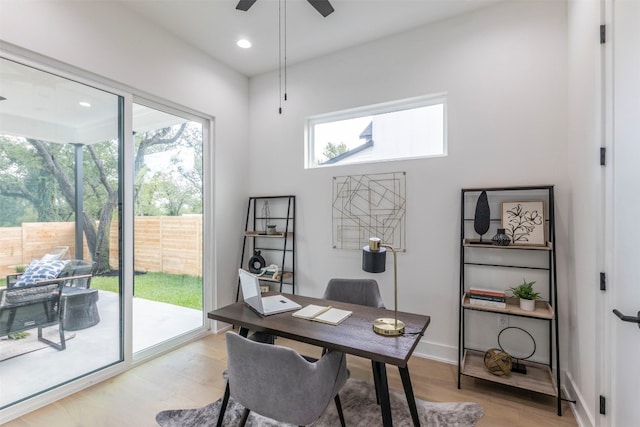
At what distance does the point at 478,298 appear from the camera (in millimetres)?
2395

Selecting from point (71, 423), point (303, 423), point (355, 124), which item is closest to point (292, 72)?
point (355, 124)

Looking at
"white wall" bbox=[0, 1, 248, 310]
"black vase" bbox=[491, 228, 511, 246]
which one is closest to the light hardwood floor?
"white wall" bbox=[0, 1, 248, 310]

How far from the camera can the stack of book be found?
232 cm

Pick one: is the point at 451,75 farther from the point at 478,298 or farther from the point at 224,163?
the point at 224,163

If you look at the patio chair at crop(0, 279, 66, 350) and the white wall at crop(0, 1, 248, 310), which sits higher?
the white wall at crop(0, 1, 248, 310)

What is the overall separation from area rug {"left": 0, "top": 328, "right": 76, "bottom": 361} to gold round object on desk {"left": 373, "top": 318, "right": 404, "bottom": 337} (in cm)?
236

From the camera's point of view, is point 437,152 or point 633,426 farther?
point 437,152

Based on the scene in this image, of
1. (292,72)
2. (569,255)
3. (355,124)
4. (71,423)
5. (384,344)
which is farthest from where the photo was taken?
(292,72)

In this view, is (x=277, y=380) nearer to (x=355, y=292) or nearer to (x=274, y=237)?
(x=355, y=292)

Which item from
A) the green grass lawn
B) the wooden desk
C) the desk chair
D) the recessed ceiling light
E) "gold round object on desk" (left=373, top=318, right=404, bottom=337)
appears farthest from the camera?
the recessed ceiling light

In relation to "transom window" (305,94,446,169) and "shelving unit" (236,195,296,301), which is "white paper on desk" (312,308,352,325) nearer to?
"shelving unit" (236,195,296,301)

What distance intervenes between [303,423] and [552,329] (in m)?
2.15

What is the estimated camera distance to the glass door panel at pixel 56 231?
6.63 ft

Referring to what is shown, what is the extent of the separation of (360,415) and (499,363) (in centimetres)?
112
